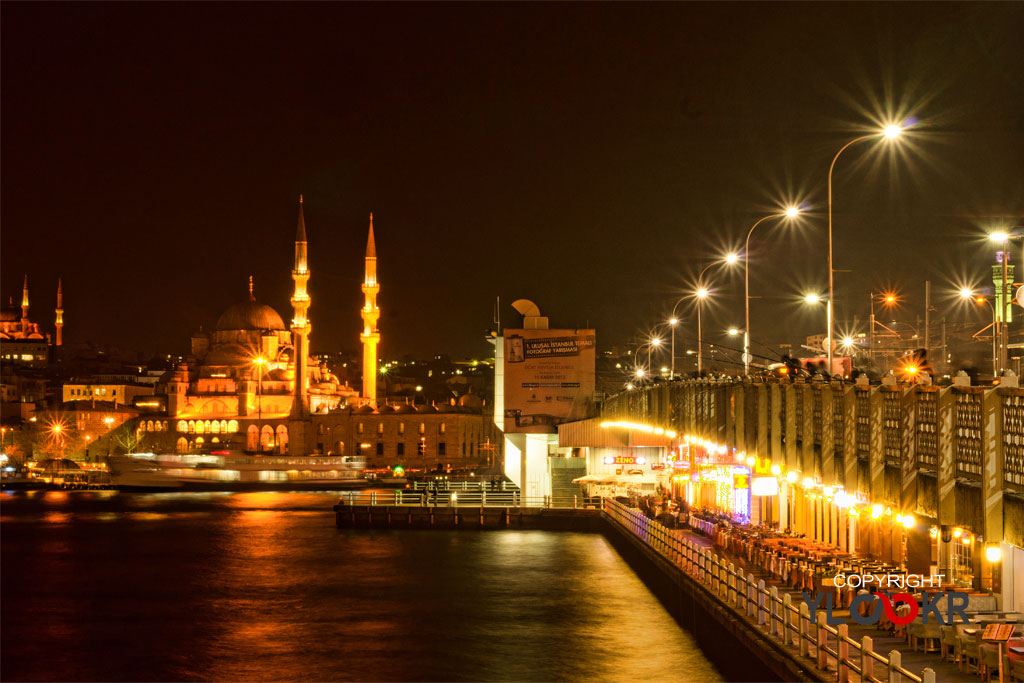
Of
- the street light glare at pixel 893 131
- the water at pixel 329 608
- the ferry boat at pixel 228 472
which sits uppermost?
the street light glare at pixel 893 131

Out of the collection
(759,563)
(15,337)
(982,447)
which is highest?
(15,337)

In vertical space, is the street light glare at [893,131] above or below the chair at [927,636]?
above

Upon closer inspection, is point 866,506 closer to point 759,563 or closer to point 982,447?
point 759,563

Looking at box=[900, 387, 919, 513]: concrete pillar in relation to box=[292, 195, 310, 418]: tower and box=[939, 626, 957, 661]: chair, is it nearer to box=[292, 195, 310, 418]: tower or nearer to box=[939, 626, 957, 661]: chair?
box=[939, 626, 957, 661]: chair

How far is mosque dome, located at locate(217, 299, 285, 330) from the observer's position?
440ft

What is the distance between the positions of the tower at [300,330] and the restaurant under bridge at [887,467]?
82.2 metres

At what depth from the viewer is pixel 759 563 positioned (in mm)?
26625

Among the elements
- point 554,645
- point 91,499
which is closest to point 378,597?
point 554,645

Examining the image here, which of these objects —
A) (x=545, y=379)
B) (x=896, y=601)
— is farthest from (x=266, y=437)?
(x=896, y=601)

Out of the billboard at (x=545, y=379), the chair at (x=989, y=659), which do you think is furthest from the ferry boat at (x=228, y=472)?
the chair at (x=989, y=659)

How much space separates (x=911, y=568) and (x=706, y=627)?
190 inches

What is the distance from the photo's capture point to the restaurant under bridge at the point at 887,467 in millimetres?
14430

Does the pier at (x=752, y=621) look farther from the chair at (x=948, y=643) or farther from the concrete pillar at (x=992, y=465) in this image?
the concrete pillar at (x=992, y=465)

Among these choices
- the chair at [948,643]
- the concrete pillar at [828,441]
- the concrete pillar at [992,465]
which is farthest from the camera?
the concrete pillar at [828,441]
